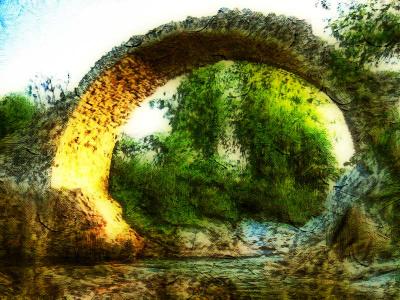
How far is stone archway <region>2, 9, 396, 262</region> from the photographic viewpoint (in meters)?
3.96

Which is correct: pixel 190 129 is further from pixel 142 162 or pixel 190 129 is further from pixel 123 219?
pixel 123 219

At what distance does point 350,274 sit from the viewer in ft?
11.9

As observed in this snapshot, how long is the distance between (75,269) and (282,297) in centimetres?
174

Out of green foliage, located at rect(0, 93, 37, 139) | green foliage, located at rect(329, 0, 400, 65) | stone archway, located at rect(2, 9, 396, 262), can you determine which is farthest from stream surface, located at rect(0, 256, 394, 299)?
green foliage, located at rect(329, 0, 400, 65)

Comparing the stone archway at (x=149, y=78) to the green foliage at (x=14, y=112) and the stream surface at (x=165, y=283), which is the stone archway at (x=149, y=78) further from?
the green foliage at (x=14, y=112)

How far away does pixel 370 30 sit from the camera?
4492 mm

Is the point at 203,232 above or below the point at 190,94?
below

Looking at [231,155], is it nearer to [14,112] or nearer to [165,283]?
[165,283]

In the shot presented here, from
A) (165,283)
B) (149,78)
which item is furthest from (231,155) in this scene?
(165,283)

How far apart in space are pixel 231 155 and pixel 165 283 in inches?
97.5

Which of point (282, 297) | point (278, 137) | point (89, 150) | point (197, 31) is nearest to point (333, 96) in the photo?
point (197, 31)

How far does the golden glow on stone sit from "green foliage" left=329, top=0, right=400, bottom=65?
1.90m

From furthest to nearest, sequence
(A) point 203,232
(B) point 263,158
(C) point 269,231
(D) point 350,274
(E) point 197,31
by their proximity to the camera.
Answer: (B) point 263,158 < (A) point 203,232 < (C) point 269,231 < (E) point 197,31 < (D) point 350,274

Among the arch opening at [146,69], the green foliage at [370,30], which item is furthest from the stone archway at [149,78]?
the green foliage at [370,30]
